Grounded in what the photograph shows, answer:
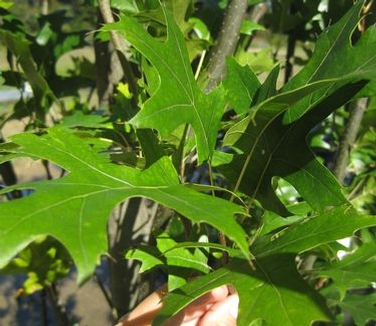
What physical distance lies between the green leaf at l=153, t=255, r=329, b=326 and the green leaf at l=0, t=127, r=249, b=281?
0.10 metres

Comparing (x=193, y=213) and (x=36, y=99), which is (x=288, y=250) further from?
(x=36, y=99)

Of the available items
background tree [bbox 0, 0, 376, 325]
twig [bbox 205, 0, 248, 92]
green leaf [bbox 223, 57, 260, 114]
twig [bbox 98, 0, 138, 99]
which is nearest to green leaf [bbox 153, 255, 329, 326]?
background tree [bbox 0, 0, 376, 325]

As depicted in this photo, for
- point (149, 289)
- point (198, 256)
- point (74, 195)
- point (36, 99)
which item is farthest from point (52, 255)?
point (74, 195)

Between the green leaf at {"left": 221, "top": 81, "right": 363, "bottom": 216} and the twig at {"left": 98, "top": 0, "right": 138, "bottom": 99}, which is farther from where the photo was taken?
the twig at {"left": 98, "top": 0, "right": 138, "bottom": 99}

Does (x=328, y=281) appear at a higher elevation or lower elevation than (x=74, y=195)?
lower

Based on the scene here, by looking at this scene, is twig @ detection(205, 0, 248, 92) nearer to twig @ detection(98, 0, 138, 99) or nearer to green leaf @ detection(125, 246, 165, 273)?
twig @ detection(98, 0, 138, 99)

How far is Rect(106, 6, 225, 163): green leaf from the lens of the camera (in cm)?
62

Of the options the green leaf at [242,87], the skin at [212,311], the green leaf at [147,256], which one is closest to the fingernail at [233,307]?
the skin at [212,311]

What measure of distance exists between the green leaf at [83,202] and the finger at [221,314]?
0.19 m

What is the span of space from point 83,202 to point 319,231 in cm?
28

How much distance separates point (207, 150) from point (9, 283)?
2.28 metres

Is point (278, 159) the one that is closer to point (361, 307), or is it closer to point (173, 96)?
point (173, 96)

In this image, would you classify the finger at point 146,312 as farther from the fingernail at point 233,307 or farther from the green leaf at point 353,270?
the green leaf at point 353,270

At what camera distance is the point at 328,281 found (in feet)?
4.43
